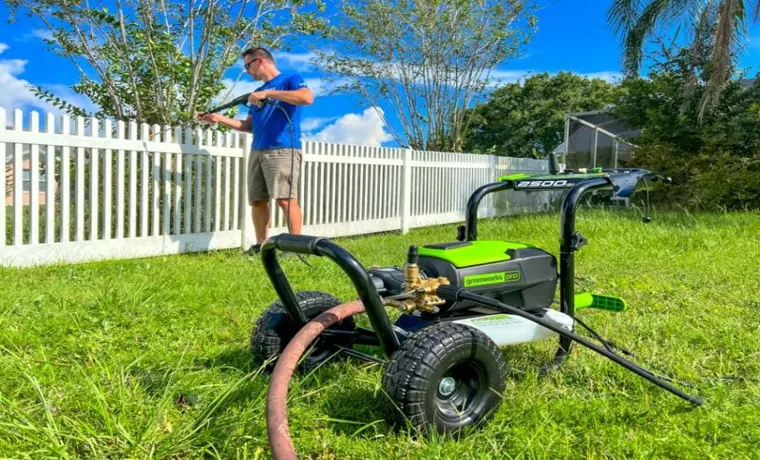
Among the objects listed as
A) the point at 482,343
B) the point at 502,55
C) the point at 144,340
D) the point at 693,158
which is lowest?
the point at 144,340

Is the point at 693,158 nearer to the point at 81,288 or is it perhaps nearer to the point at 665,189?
the point at 665,189

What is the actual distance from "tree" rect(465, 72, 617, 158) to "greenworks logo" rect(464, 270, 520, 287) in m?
28.4

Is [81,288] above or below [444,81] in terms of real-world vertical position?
below

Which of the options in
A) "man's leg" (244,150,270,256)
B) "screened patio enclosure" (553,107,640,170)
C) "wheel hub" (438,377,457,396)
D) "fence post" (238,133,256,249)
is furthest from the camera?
"screened patio enclosure" (553,107,640,170)

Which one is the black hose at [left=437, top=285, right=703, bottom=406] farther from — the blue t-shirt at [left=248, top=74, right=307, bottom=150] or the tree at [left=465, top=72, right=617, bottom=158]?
the tree at [left=465, top=72, right=617, bottom=158]

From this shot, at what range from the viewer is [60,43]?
6.71 metres

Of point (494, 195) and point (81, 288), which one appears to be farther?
point (494, 195)

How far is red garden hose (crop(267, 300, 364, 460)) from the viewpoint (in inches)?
52.2

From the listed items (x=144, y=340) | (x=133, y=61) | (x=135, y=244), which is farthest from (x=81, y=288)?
(x=133, y=61)

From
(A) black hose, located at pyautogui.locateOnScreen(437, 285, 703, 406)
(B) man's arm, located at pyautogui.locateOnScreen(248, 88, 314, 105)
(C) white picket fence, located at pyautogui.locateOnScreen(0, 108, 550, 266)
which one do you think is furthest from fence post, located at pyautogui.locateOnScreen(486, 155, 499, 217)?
(A) black hose, located at pyautogui.locateOnScreen(437, 285, 703, 406)

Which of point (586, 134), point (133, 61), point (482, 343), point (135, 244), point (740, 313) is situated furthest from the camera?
point (586, 134)

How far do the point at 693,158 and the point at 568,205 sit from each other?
11.4 m

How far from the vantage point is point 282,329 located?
220 cm

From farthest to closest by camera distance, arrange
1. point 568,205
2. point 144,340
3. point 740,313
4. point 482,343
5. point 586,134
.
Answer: point 586,134 < point 740,313 < point 144,340 < point 568,205 < point 482,343
